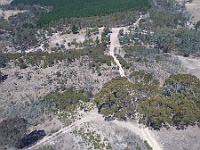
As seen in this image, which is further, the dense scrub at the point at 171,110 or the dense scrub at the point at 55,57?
the dense scrub at the point at 55,57

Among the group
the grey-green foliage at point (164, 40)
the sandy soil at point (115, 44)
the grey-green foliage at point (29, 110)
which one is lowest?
the grey-green foliage at point (29, 110)

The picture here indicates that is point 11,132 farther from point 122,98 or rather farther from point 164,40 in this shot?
point 164,40

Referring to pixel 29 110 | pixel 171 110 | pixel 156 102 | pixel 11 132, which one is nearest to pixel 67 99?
pixel 29 110

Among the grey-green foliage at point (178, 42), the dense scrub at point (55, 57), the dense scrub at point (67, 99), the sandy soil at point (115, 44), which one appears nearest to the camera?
the dense scrub at point (67, 99)

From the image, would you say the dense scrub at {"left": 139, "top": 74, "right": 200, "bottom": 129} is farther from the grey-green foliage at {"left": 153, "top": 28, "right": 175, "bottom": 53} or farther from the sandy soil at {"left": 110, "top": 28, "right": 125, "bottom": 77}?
the grey-green foliage at {"left": 153, "top": 28, "right": 175, "bottom": 53}

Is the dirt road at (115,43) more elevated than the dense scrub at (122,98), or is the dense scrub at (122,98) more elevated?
the dense scrub at (122,98)

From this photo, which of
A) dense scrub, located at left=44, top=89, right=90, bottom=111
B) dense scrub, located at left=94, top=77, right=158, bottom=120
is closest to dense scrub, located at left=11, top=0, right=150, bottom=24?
dense scrub, located at left=44, top=89, right=90, bottom=111

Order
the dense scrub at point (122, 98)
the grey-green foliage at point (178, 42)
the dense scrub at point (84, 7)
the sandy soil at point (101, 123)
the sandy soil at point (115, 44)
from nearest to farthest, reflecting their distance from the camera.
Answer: the sandy soil at point (101, 123) < the dense scrub at point (122, 98) < the sandy soil at point (115, 44) < the grey-green foliage at point (178, 42) < the dense scrub at point (84, 7)

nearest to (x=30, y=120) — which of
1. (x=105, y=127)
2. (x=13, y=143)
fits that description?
(x=13, y=143)

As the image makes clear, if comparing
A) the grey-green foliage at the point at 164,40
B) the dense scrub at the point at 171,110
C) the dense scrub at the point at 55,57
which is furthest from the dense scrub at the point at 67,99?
the grey-green foliage at the point at 164,40

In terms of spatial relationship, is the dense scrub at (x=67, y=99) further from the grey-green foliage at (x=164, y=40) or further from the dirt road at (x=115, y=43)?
the grey-green foliage at (x=164, y=40)
